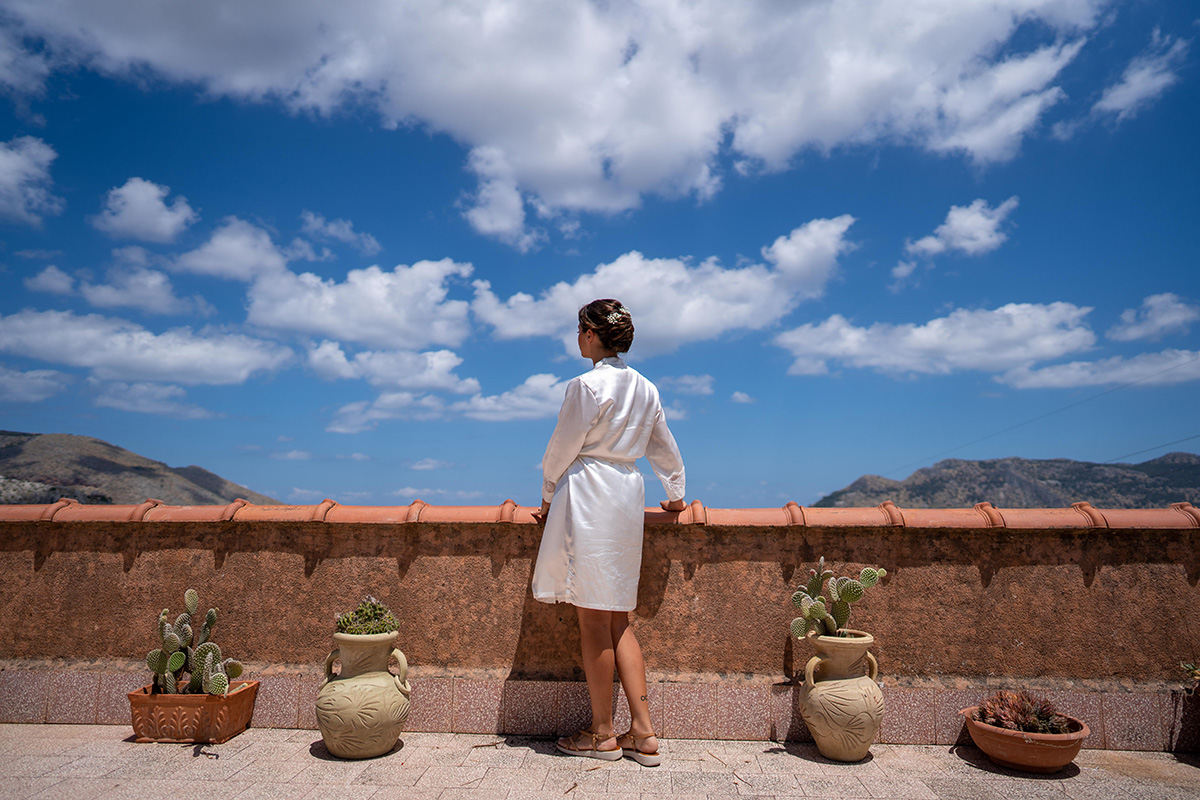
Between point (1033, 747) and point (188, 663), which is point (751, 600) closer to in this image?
point (1033, 747)

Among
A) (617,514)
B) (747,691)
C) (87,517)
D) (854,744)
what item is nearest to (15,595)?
(87,517)

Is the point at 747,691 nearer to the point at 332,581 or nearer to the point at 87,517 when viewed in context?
the point at 332,581

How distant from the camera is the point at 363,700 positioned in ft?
9.32

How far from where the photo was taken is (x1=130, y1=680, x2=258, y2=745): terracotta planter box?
3037 millimetres

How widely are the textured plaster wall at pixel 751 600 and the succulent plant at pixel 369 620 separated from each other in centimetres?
30

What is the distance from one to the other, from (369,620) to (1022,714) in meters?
2.95

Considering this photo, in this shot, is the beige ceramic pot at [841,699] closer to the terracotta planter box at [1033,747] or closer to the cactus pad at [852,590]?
the cactus pad at [852,590]

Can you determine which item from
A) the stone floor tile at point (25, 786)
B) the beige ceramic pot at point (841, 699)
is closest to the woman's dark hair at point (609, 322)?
the beige ceramic pot at point (841, 699)

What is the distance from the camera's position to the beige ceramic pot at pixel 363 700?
2.83 metres

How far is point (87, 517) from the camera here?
351 centimetres

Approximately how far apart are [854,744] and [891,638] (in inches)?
25.1

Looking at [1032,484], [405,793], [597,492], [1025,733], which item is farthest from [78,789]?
→ [1032,484]

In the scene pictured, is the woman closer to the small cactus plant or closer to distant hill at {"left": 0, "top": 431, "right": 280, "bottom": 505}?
the small cactus plant

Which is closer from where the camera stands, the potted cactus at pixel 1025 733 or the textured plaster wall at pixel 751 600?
the potted cactus at pixel 1025 733
